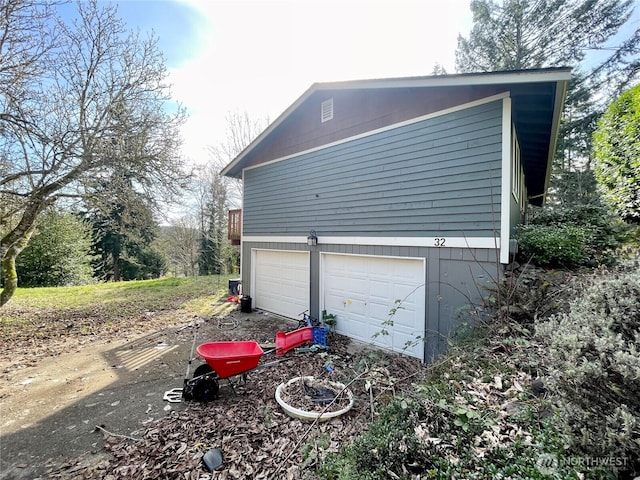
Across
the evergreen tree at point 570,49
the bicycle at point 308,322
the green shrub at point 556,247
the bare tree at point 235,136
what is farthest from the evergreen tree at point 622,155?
the bare tree at point 235,136

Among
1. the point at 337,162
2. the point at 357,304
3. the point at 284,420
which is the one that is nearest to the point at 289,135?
the point at 337,162

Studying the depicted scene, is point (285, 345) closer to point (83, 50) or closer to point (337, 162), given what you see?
point (337, 162)

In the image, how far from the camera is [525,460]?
1675 millimetres

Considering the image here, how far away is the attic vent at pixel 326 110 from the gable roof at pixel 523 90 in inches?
15.9

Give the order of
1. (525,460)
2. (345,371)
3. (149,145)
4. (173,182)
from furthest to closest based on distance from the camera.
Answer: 1. (173,182)
2. (149,145)
3. (345,371)
4. (525,460)

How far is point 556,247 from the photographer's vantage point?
5586 millimetres

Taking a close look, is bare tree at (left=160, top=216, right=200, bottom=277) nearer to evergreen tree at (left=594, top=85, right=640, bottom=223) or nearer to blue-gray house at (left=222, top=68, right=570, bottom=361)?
blue-gray house at (left=222, top=68, right=570, bottom=361)

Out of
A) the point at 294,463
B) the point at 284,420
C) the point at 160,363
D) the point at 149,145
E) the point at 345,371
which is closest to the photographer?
the point at 294,463

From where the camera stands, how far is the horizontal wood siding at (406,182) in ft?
15.2

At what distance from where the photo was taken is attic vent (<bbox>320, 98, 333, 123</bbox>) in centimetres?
706

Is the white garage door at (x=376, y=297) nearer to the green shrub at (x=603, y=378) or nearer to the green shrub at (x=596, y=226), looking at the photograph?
the green shrub at (x=603, y=378)

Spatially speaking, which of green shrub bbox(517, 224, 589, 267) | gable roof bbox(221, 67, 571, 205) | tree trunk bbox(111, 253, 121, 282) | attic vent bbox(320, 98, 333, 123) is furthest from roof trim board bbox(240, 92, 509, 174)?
tree trunk bbox(111, 253, 121, 282)

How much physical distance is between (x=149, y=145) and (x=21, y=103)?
246 centimetres

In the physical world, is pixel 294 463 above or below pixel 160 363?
above
